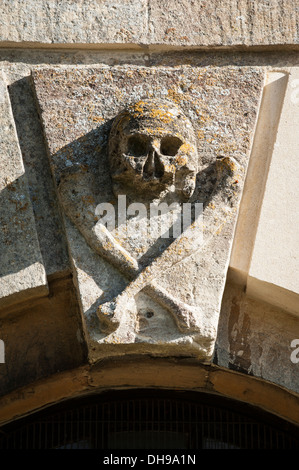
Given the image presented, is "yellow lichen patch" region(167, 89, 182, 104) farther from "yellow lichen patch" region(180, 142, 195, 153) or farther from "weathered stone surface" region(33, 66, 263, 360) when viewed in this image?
"yellow lichen patch" region(180, 142, 195, 153)

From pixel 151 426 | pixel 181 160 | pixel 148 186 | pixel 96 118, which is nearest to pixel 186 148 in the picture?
pixel 181 160

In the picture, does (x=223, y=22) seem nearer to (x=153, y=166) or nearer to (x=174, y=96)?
(x=174, y=96)

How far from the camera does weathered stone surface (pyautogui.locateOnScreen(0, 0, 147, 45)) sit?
2635mm

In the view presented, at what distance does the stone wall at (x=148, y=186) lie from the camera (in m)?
2.36

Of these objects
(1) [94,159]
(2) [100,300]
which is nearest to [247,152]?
(1) [94,159]

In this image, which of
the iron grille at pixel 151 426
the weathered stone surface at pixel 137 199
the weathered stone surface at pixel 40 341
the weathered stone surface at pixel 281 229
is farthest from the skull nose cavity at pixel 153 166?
the iron grille at pixel 151 426

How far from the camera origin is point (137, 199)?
2.44 metres

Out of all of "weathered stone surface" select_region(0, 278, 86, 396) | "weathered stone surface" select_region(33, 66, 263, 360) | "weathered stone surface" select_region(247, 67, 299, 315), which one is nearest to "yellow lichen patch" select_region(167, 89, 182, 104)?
"weathered stone surface" select_region(33, 66, 263, 360)

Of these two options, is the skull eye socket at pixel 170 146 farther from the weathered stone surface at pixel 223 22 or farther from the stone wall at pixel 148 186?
the weathered stone surface at pixel 223 22

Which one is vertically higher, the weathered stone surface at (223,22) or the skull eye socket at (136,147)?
the weathered stone surface at (223,22)

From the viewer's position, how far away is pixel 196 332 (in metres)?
2.31

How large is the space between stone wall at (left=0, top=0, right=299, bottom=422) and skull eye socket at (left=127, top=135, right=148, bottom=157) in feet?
0.27

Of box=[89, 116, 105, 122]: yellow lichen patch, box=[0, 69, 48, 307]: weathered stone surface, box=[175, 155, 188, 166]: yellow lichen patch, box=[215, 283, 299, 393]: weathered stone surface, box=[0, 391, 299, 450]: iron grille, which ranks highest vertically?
box=[89, 116, 105, 122]: yellow lichen patch

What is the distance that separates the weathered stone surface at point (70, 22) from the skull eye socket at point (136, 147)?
42cm
